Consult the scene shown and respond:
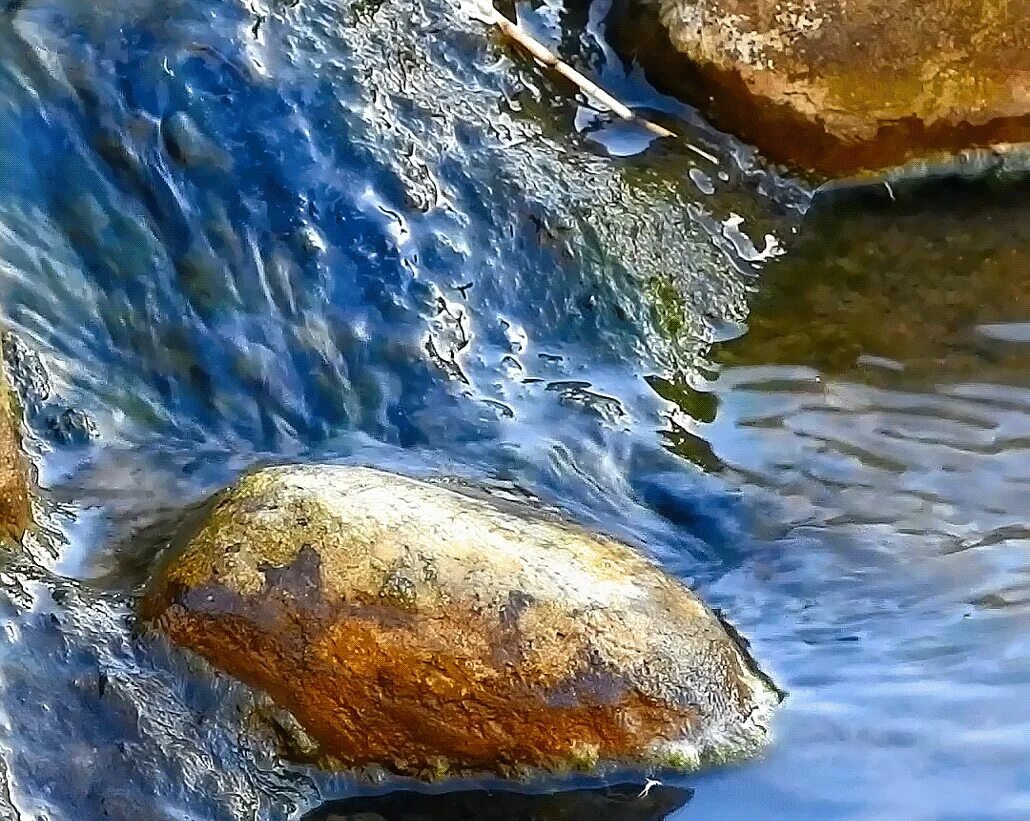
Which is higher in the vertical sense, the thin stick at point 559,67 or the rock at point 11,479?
the thin stick at point 559,67

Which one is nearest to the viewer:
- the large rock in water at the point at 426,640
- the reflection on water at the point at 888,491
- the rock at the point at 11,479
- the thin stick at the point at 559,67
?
the large rock in water at the point at 426,640

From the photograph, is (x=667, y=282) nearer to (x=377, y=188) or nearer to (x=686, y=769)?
(x=377, y=188)

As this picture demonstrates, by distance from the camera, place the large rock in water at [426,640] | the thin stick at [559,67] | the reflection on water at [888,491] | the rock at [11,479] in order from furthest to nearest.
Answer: the thin stick at [559,67] < the reflection on water at [888,491] < the rock at [11,479] < the large rock in water at [426,640]

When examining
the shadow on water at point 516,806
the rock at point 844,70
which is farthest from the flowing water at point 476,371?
the rock at point 844,70

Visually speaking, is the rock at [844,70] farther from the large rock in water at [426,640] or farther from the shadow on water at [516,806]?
the shadow on water at [516,806]

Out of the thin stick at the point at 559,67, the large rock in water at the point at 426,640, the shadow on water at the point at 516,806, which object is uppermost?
the thin stick at the point at 559,67

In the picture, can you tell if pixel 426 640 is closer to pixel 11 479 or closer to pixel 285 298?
pixel 11 479

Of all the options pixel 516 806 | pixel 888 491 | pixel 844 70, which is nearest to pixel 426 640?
pixel 516 806
